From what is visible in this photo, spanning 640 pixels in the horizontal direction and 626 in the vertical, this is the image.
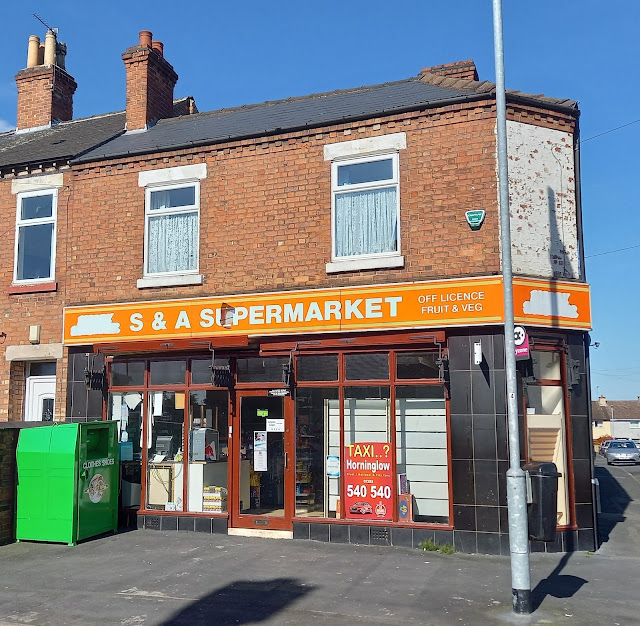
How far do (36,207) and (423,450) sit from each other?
28.6 ft

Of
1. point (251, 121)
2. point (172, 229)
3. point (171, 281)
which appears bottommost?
point (171, 281)

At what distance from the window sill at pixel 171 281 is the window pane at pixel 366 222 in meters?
2.52

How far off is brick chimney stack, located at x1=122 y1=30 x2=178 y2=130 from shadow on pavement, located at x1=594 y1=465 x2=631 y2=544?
470 inches

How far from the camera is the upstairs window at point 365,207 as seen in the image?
11.1 m

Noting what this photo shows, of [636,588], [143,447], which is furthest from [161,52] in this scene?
[636,588]

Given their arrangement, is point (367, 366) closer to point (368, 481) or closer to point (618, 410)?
point (368, 481)

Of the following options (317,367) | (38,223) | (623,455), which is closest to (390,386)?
(317,367)

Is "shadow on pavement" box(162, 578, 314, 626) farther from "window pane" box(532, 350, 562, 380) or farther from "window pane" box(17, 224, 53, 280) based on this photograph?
"window pane" box(17, 224, 53, 280)

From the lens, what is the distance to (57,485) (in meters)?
10.6

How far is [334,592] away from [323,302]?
14.9ft

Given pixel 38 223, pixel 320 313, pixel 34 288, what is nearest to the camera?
pixel 320 313

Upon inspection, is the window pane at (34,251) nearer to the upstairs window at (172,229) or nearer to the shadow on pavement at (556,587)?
the upstairs window at (172,229)

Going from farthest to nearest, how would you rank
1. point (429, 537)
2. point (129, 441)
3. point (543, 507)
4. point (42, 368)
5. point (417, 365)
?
point (42, 368) → point (129, 441) → point (417, 365) → point (429, 537) → point (543, 507)

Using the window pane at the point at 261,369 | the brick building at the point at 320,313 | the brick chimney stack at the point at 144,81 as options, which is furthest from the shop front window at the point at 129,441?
the brick chimney stack at the point at 144,81
